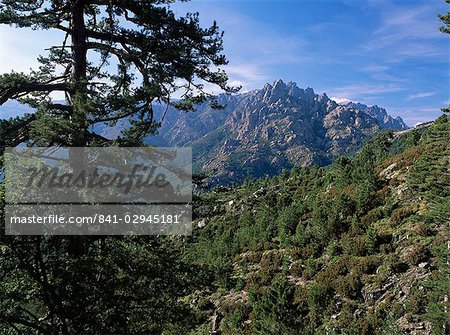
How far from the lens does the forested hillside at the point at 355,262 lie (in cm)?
2628

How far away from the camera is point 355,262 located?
114 feet

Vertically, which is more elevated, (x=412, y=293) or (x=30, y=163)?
(x=30, y=163)

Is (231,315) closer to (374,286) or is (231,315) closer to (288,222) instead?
(374,286)

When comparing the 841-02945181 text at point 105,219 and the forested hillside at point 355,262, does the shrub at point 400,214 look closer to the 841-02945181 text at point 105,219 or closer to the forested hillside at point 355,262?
the forested hillside at point 355,262

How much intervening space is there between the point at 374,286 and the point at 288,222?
22.3 metres

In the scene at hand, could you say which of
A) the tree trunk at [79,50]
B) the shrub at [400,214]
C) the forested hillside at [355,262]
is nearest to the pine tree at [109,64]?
the tree trunk at [79,50]

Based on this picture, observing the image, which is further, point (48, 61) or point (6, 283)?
point (48, 61)

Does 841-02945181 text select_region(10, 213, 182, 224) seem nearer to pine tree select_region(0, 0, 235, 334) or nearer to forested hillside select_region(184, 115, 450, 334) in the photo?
pine tree select_region(0, 0, 235, 334)

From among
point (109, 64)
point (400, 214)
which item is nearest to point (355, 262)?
point (400, 214)

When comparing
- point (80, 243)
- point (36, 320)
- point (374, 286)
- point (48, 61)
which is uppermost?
point (48, 61)

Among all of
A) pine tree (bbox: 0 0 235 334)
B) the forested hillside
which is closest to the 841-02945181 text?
pine tree (bbox: 0 0 235 334)

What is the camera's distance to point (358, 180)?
51844 millimetres

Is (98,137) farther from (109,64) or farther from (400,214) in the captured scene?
(400,214)

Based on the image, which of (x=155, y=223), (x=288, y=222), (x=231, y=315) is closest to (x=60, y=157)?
(x=155, y=223)
